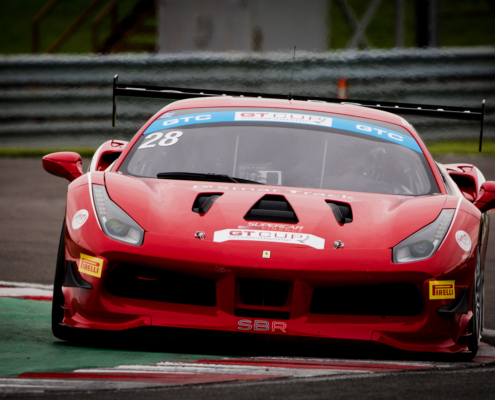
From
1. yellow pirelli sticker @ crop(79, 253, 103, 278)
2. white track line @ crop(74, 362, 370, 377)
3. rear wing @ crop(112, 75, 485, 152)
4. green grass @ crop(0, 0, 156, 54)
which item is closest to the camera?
white track line @ crop(74, 362, 370, 377)

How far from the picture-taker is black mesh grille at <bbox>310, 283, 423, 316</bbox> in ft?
13.9

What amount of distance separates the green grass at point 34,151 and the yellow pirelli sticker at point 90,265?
32.0ft

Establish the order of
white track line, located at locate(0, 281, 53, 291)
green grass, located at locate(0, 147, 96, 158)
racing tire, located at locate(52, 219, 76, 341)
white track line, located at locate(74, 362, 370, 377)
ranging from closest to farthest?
1. white track line, located at locate(74, 362, 370, 377)
2. racing tire, located at locate(52, 219, 76, 341)
3. white track line, located at locate(0, 281, 53, 291)
4. green grass, located at locate(0, 147, 96, 158)

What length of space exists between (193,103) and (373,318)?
2229 mm

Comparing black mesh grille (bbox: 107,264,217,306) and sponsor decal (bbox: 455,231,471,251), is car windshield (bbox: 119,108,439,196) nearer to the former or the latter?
sponsor decal (bbox: 455,231,471,251)

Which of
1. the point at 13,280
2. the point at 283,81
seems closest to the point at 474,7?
the point at 283,81

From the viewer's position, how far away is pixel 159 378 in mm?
3721

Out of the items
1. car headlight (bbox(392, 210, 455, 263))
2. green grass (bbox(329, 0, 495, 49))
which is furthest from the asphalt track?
green grass (bbox(329, 0, 495, 49))

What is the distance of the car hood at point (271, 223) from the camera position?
4.33 m

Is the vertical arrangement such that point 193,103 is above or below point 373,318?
above

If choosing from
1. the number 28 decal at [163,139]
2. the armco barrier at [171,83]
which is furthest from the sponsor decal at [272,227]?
the armco barrier at [171,83]

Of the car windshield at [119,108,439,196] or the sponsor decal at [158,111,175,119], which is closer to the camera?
the car windshield at [119,108,439,196]

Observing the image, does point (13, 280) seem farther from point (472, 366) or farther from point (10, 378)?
point (472, 366)

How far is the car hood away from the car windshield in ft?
0.90
